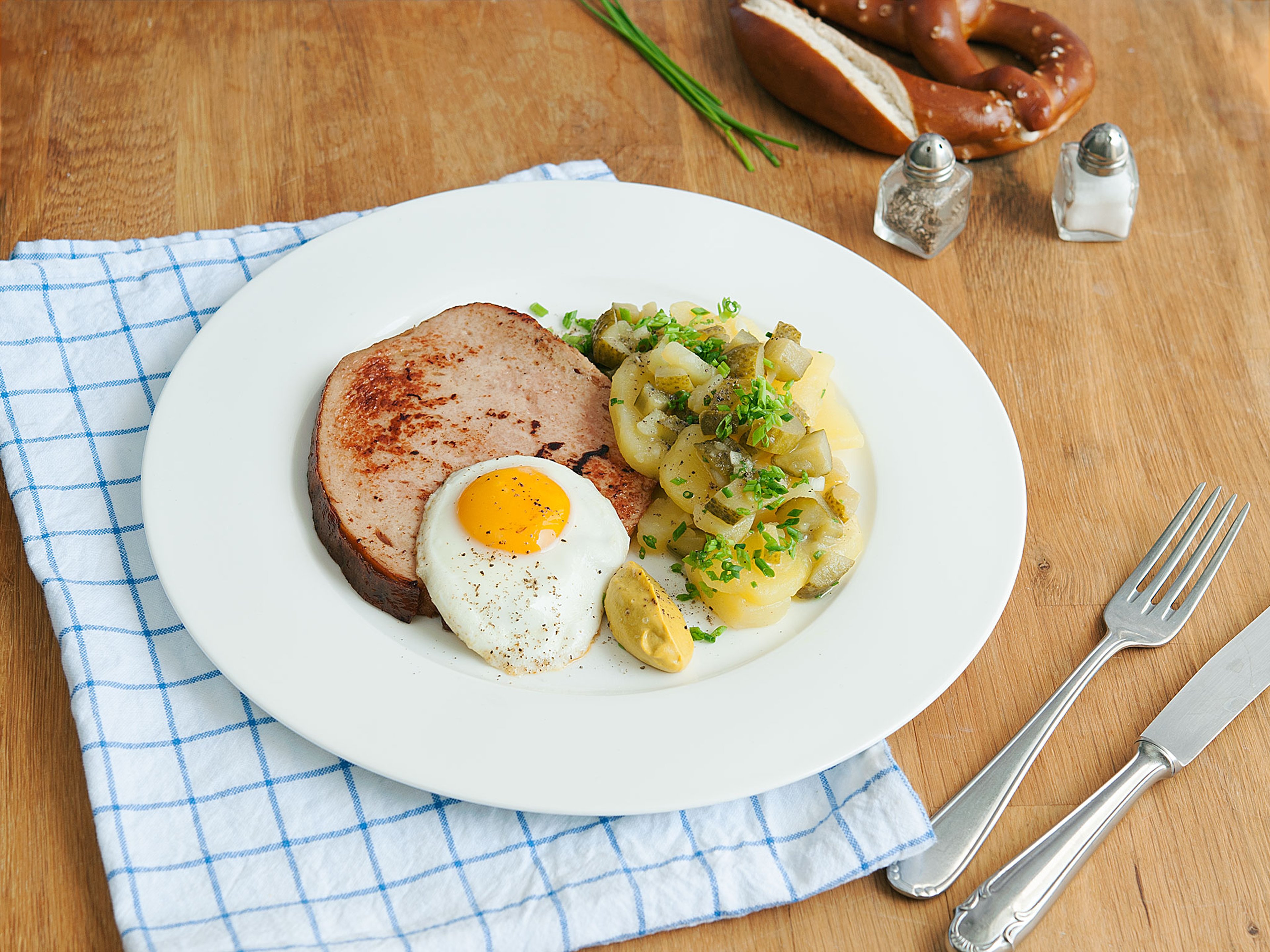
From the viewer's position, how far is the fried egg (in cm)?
249

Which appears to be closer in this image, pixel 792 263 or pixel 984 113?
pixel 792 263

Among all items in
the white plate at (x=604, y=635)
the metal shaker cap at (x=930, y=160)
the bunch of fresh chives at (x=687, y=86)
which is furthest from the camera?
the bunch of fresh chives at (x=687, y=86)

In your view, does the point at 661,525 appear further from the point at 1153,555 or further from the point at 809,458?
the point at 1153,555

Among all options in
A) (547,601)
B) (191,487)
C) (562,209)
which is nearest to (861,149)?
(562,209)

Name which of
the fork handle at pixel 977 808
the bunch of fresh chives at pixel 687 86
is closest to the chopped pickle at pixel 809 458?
the fork handle at pixel 977 808

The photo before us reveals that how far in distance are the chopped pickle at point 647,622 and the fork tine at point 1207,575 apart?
132 centimetres

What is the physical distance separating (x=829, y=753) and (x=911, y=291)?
1.74 metres

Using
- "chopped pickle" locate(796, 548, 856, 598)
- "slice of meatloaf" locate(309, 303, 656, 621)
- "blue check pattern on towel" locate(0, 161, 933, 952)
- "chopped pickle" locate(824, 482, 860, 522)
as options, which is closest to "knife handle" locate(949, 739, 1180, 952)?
"blue check pattern on towel" locate(0, 161, 933, 952)

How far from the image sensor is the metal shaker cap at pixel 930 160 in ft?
11.4

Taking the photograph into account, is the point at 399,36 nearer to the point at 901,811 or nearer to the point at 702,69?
the point at 702,69

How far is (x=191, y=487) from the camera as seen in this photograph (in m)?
2.71

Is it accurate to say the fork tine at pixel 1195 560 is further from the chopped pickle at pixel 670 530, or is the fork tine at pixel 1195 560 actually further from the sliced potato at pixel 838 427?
the chopped pickle at pixel 670 530

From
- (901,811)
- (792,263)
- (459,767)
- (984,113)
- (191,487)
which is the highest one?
(984,113)

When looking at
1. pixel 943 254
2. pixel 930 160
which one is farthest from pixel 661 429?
pixel 943 254
